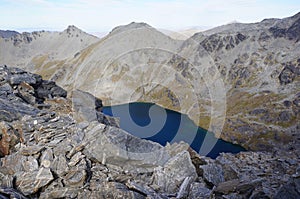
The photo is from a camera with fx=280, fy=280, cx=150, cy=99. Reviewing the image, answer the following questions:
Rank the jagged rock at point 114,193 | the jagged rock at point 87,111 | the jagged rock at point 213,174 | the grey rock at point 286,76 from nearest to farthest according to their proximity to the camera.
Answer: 1. the jagged rock at point 114,193
2. the jagged rock at point 213,174
3. the jagged rock at point 87,111
4. the grey rock at point 286,76

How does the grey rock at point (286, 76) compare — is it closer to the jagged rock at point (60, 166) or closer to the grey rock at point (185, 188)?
the grey rock at point (185, 188)

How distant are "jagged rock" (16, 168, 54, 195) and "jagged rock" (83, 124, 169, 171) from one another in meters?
3.44

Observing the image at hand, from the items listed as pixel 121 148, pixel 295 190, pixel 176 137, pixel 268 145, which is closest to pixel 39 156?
pixel 121 148

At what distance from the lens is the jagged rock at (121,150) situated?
21.2 meters

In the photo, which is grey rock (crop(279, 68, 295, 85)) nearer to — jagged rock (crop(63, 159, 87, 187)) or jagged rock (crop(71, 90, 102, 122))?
jagged rock (crop(71, 90, 102, 122))

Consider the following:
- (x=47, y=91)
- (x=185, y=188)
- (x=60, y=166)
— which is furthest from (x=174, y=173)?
(x=47, y=91)

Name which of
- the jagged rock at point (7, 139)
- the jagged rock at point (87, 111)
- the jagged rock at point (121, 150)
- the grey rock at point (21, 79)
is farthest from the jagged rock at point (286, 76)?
the jagged rock at point (7, 139)

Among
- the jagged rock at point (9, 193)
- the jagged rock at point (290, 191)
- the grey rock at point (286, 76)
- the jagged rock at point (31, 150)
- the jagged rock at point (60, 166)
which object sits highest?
the jagged rock at point (290, 191)

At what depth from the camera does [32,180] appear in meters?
18.1

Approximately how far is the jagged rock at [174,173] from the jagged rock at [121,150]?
126 cm

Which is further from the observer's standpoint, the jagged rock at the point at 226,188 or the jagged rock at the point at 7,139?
the jagged rock at the point at 7,139

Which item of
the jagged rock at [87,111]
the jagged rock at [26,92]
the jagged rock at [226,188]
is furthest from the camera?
the jagged rock at [26,92]

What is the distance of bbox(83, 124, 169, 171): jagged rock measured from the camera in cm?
2123

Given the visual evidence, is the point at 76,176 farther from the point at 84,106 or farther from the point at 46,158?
the point at 84,106
